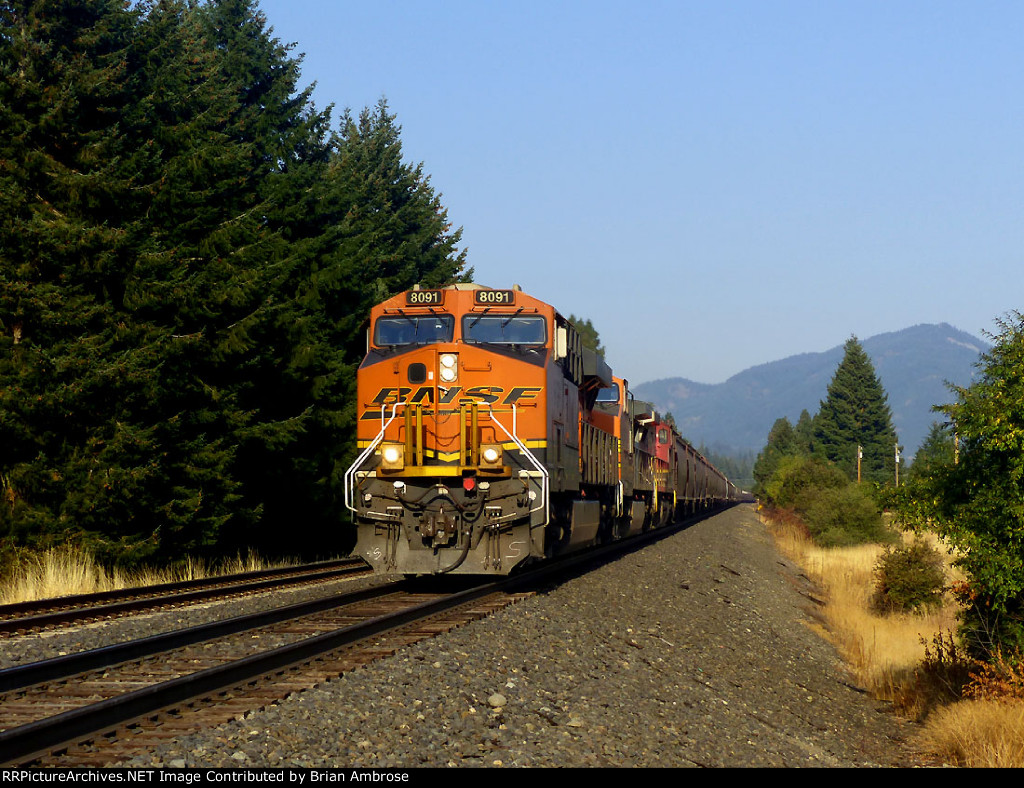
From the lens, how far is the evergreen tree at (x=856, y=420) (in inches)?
4368

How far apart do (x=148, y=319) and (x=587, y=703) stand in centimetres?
1388

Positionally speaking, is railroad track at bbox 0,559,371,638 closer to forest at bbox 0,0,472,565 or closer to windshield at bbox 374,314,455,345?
forest at bbox 0,0,472,565

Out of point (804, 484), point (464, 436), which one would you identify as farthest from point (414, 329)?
point (804, 484)

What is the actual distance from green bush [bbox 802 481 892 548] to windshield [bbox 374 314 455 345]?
108ft

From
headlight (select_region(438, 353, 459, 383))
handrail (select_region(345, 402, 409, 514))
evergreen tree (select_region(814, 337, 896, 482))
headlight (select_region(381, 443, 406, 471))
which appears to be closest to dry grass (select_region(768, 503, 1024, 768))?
headlight (select_region(381, 443, 406, 471))

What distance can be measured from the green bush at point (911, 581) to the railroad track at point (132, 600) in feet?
43.3

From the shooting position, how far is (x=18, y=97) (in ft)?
60.3

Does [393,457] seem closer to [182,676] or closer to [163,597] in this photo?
[163,597]

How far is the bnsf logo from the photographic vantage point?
47.3 feet

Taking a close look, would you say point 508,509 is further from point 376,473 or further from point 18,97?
point 18,97

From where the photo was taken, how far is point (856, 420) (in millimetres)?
111812

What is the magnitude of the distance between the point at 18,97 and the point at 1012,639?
1885 cm

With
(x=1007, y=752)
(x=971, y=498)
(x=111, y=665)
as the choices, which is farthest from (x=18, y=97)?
(x=1007, y=752)

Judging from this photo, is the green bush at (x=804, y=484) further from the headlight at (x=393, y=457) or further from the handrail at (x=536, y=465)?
the headlight at (x=393, y=457)
